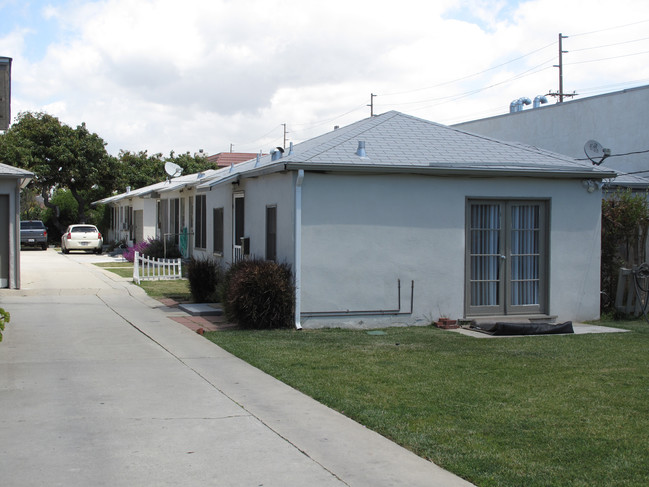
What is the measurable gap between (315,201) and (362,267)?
4.37ft

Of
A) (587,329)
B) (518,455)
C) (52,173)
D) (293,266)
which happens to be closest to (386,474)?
(518,455)

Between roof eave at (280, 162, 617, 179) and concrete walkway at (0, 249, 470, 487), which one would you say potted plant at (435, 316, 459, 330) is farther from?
concrete walkway at (0, 249, 470, 487)

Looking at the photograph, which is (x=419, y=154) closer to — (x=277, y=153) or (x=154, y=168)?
(x=277, y=153)

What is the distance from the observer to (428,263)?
12648mm

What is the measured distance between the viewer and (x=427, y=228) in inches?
497

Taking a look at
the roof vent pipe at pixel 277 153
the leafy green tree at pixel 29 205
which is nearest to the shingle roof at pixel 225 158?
the leafy green tree at pixel 29 205

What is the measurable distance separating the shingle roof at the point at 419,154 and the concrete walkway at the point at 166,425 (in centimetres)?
368

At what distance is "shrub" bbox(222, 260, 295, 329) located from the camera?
463 inches

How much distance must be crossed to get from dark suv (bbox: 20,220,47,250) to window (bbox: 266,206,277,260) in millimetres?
27047

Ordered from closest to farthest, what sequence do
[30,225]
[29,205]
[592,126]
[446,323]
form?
[446,323], [592,126], [30,225], [29,205]

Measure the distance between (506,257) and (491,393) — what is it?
19.4 ft

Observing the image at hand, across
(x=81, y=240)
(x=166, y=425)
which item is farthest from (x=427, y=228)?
(x=81, y=240)

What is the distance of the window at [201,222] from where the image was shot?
21609 millimetres

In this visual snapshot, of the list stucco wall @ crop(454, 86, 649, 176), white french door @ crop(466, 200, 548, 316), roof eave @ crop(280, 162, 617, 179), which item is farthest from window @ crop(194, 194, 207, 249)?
stucco wall @ crop(454, 86, 649, 176)
